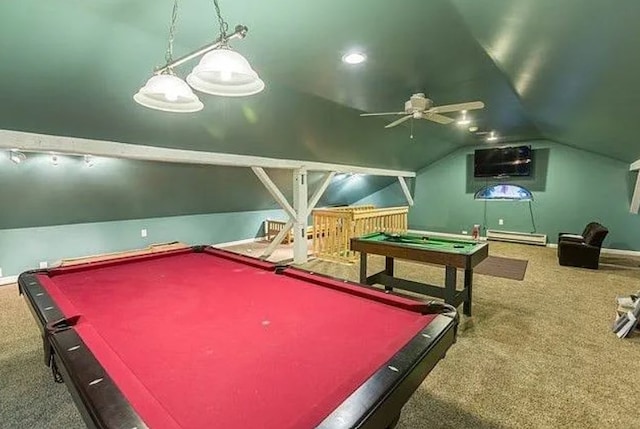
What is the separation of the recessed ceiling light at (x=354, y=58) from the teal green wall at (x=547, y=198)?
6.59 metres

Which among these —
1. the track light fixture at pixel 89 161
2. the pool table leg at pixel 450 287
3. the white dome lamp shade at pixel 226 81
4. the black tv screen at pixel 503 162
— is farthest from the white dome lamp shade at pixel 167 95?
the black tv screen at pixel 503 162

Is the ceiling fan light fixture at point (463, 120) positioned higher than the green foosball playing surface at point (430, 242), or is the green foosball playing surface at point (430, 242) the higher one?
the ceiling fan light fixture at point (463, 120)

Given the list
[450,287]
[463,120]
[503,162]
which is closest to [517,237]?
[503,162]

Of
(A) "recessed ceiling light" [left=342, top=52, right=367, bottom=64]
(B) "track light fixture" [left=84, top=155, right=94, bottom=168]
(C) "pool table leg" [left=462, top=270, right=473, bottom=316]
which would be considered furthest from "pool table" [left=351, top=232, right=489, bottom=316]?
(B) "track light fixture" [left=84, top=155, right=94, bottom=168]

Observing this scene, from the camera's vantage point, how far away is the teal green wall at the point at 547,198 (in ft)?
21.9

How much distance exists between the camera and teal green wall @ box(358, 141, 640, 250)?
667 centimetres

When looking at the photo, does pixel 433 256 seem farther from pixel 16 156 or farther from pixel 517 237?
pixel 517 237

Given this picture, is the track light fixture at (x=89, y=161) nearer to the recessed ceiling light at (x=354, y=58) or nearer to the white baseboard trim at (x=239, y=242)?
the white baseboard trim at (x=239, y=242)

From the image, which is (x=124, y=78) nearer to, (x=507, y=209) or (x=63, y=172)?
(x=63, y=172)

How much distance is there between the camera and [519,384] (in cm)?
216

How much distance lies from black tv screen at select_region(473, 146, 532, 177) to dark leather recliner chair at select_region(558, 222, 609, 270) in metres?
2.45

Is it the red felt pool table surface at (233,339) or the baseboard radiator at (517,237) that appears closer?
the red felt pool table surface at (233,339)

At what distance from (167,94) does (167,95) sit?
2 centimetres

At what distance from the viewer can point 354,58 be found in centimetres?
283
